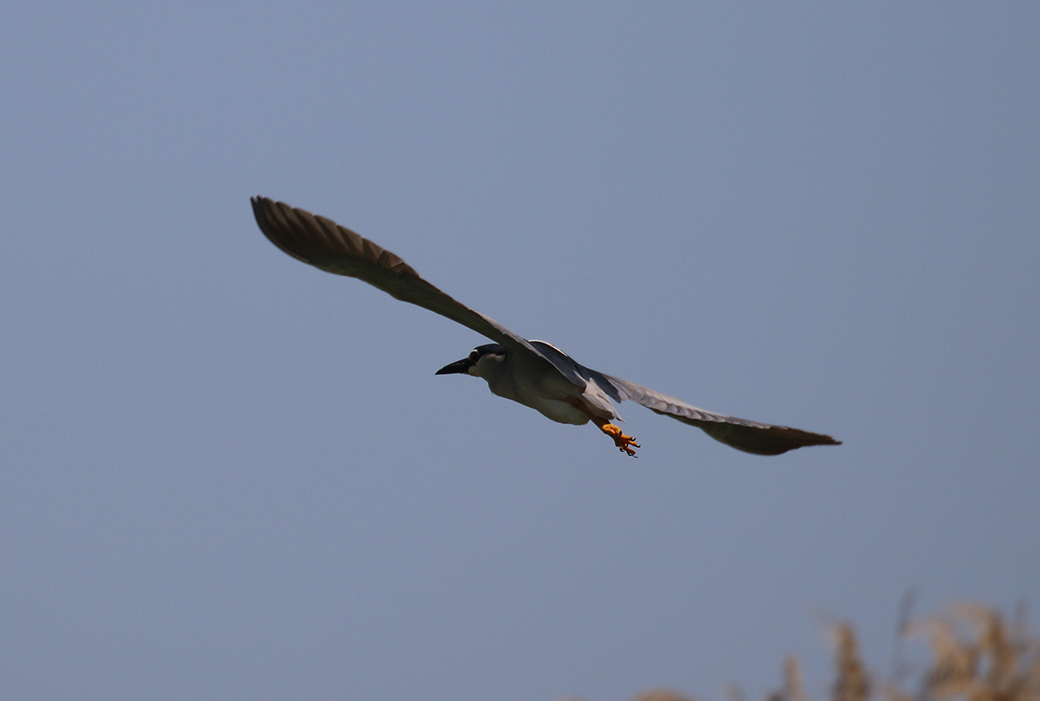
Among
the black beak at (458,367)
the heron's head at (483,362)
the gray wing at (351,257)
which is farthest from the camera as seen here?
the black beak at (458,367)

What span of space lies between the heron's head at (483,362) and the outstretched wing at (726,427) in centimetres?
106

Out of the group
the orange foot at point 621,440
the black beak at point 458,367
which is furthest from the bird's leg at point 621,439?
the black beak at point 458,367

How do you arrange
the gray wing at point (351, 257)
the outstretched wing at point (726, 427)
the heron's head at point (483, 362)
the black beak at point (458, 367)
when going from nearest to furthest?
1. the gray wing at point (351, 257)
2. the outstretched wing at point (726, 427)
3. the heron's head at point (483, 362)
4. the black beak at point (458, 367)

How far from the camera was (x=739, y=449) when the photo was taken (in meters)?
11.4

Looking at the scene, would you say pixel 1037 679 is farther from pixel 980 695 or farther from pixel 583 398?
pixel 583 398

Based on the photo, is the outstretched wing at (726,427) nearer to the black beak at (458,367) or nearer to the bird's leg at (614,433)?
the bird's leg at (614,433)

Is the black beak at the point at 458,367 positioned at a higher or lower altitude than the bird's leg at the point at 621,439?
higher

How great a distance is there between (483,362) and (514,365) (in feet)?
2.33

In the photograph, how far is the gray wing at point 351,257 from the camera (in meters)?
8.70

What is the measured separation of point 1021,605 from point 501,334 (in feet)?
17.5

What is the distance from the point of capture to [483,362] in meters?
11.6

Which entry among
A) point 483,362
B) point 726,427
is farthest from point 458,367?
point 726,427

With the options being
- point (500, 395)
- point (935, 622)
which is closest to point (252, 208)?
point (500, 395)

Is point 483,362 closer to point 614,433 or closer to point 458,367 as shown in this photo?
point 458,367
